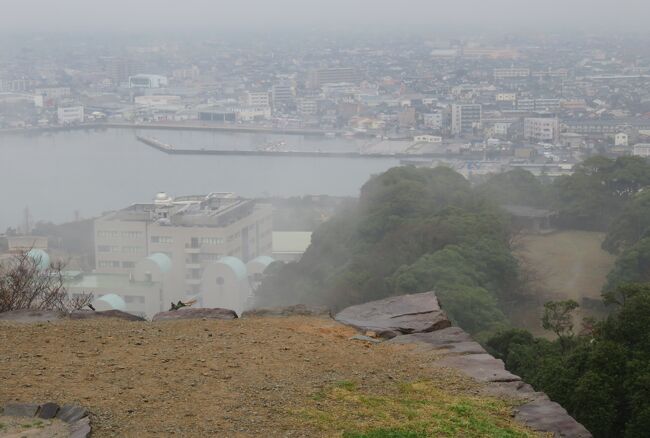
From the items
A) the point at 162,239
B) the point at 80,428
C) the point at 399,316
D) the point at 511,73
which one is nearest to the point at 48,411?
the point at 80,428

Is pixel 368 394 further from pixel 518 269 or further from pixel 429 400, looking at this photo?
pixel 518 269

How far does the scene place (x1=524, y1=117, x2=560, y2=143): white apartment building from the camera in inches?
741

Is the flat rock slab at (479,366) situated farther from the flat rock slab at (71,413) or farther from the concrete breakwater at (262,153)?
the concrete breakwater at (262,153)

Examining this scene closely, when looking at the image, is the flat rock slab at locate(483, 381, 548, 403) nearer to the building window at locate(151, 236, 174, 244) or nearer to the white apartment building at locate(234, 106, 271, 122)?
the building window at locate(151, 236, 174, 244)

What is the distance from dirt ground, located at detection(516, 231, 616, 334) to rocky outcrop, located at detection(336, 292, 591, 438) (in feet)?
13.1

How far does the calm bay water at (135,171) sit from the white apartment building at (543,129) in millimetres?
2458

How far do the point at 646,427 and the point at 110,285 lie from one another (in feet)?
23.5

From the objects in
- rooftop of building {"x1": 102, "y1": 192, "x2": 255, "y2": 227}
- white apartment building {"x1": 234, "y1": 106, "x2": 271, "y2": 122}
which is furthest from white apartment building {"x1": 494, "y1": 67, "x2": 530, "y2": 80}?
rooftop of building {"x1": 102, "y1": 192, "x2": 255, "y2": 227}

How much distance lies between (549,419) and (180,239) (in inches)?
330

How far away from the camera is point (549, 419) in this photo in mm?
2316

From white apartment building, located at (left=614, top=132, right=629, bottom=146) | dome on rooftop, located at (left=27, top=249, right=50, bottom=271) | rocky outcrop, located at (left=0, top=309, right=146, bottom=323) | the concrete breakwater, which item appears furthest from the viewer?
the concrete breakwater

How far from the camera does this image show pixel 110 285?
9875mm

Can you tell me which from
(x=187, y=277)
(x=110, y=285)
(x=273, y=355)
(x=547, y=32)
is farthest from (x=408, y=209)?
(x=547, y=32)

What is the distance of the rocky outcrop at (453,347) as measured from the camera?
2.32m
